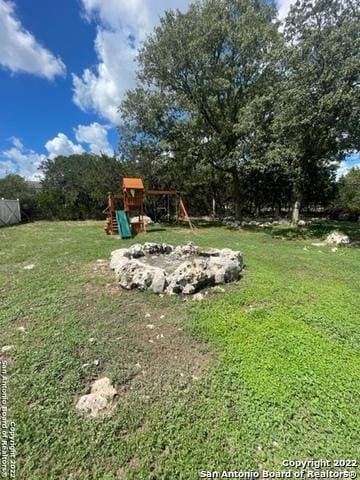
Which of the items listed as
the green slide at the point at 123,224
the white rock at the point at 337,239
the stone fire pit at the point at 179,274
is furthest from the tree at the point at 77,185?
the stone fire pit at the point at 179,274

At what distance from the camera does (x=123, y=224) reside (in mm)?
10805

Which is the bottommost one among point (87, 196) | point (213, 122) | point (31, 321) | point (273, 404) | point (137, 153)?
point (273, 404)

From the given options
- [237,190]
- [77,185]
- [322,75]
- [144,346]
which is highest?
[322,75]

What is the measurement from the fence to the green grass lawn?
12129mm

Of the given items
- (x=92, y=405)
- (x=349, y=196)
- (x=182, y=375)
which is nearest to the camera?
(x=92, y=405)

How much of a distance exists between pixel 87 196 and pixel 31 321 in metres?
17.5

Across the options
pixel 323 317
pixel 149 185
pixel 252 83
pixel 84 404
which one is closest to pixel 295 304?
pixel 323 317

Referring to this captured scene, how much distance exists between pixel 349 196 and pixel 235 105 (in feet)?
39.6

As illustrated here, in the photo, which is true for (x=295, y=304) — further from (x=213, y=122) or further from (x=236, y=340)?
(x=213, y=122)

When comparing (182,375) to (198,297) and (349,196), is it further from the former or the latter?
(349,196)

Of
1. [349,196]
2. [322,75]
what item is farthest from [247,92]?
[349,196]

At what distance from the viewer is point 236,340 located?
10.3ft
